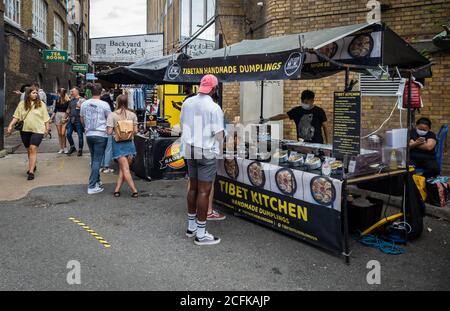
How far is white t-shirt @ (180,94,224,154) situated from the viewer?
480 cm

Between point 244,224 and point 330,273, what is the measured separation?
175cm

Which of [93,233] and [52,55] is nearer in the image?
[93,233]

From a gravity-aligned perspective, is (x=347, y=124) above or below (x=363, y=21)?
below

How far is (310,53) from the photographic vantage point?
4762 millimetres

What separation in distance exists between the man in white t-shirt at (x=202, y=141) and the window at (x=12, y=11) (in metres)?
14.6

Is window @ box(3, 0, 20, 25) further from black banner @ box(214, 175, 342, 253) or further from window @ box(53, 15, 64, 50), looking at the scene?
black banner @ box(214, 175, 342, 253)

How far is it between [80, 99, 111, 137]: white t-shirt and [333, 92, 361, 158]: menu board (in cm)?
411

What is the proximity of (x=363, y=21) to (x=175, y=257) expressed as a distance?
7212mm

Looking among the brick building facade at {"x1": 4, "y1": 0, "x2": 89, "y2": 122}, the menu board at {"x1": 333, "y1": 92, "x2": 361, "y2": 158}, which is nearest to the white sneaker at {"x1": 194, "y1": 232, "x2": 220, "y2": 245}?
the menu board at {"x1": 333, "y1": 92, "x2": 361, "y2": 158}

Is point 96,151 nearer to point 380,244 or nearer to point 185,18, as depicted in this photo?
point 380,244

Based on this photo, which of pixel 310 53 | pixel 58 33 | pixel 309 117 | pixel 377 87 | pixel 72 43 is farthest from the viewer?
pixel 72 43

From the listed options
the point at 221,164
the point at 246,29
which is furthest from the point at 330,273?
the point at 246,29

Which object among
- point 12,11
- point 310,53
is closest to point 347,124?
point 310,53
